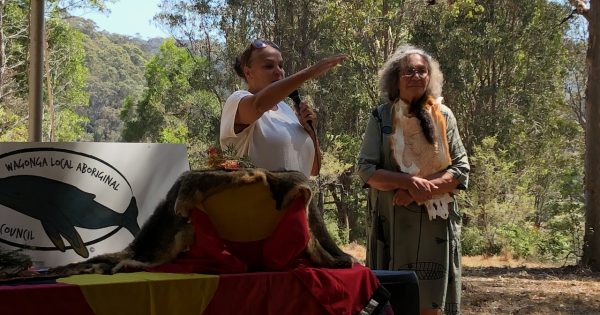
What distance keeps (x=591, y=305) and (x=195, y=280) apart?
4.67m

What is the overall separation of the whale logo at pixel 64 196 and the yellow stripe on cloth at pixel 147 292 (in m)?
0.79

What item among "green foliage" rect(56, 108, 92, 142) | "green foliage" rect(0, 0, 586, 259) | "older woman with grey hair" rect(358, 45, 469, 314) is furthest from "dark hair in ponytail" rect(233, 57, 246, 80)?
"green foliage" rect(56, 108, 92, 142)

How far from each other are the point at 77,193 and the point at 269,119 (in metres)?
0.79

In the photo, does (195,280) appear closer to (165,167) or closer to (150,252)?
(150,252)

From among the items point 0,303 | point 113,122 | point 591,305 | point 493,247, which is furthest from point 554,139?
point 113,122

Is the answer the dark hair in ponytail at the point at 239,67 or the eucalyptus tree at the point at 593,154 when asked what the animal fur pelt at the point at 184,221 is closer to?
the dark hair in ponytail at the point at 239,67

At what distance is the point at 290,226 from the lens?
2059 millimetres

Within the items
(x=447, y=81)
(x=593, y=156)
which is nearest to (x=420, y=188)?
(x=593, y=156)

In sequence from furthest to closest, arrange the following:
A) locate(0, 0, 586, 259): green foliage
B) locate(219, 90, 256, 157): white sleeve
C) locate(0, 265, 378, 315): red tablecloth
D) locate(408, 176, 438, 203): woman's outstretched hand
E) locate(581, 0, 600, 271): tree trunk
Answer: locate(0, 0, 586, 259): green foliage < locate(581, 0, 600, 271): tree trunk < locate(408, 176, 438, 203): woman's outstretched hand < locate(219, 90, 256, 157): white sleeve < locate(0, 265, 378, 315): red tablecloth

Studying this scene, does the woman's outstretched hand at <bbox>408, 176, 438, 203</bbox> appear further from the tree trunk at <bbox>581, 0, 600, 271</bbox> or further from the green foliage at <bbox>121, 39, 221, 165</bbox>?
the green foliage at <bbox>121, 39, 221, 165</bbox>

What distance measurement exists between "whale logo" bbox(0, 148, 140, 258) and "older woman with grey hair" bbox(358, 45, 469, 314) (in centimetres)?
98

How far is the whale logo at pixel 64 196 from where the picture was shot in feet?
8.55

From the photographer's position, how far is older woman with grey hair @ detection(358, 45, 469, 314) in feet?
9.71

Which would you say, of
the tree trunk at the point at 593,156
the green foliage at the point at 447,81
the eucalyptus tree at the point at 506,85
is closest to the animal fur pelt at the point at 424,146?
the tree trunk at the point at 593,156
